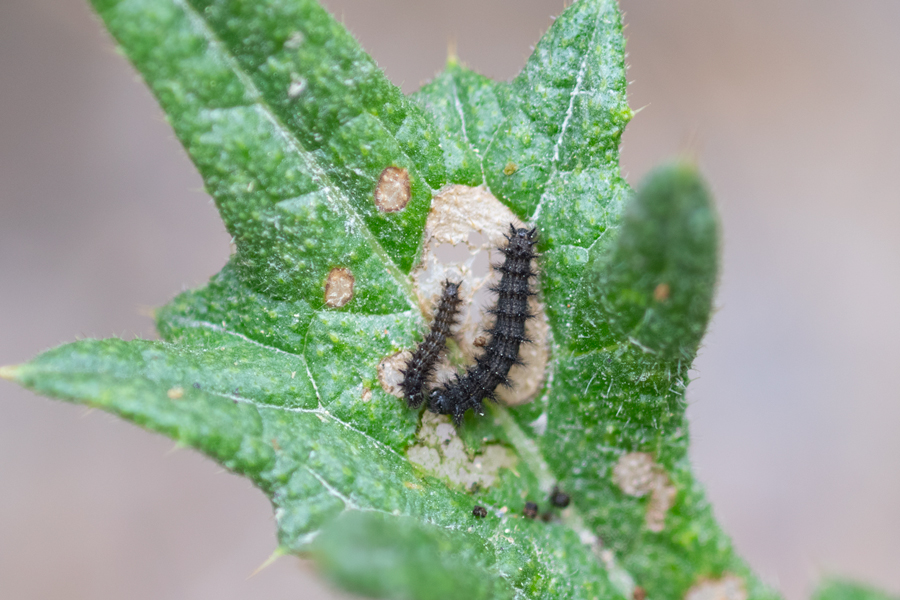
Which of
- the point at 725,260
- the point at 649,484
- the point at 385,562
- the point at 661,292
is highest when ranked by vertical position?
the point at 725,260

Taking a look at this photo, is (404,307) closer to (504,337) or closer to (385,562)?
(504,337)

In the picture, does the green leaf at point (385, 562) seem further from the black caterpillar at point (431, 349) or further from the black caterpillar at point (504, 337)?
the black caterpillar at point (504, 337)

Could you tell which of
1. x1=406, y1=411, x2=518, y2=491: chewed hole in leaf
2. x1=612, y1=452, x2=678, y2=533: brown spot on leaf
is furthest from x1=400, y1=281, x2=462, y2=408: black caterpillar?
x1=612, y1=452, x2=678, y2=533: brown spot on leaf

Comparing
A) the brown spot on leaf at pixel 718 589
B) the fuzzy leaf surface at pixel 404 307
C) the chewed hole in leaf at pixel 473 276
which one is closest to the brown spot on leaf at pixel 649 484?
the fuzzy leaf surface at pixel 404 307

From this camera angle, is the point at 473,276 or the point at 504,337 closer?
the point at 504,337

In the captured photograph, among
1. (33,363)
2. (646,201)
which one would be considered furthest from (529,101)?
(33,363)

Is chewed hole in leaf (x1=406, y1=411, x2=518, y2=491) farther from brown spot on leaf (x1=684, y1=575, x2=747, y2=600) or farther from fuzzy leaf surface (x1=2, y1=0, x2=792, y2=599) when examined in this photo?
brown spot on leaf (x1=684, y1=575, x2=747, y2=600)

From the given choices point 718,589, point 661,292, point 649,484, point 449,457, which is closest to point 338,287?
point 449,457
